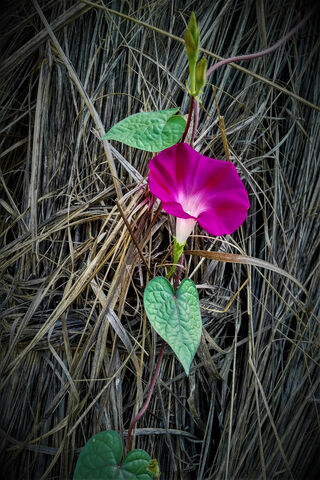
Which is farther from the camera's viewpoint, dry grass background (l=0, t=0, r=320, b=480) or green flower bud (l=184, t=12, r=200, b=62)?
dry grass background (l=0, t=0, r=320, b=480)

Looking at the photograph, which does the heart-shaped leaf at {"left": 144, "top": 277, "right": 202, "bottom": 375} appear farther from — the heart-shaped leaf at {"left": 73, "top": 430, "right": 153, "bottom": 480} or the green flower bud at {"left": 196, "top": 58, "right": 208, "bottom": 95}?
the green flower bud at {"left": 196, "top": 58, "right": 208, "bottom": 95}

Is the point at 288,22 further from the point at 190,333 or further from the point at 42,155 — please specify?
the point at 190,333

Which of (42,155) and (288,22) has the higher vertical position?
(288,22)

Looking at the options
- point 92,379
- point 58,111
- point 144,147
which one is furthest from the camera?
point 58,111

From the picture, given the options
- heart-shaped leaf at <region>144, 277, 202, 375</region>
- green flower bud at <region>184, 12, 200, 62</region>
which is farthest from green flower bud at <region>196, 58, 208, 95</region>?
heart-shaped leaf at <region>144, 277, 202, 375</region>

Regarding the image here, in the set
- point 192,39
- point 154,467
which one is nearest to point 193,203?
point 192,39

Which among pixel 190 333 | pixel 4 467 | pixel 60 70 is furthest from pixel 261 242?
pixel 4 467
